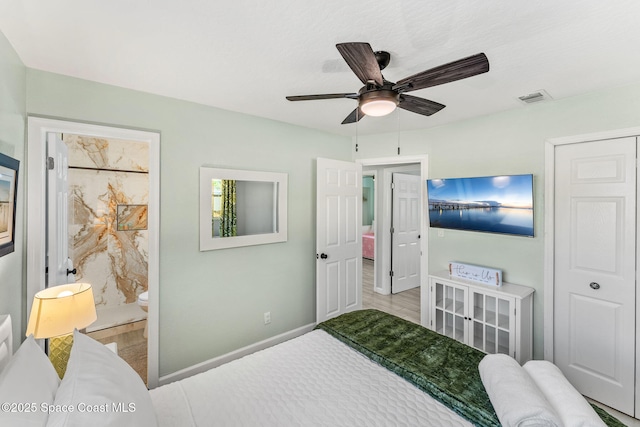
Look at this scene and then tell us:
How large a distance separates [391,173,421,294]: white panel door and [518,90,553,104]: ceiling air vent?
7.78 ft

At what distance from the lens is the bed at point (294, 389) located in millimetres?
950

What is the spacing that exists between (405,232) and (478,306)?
218cm

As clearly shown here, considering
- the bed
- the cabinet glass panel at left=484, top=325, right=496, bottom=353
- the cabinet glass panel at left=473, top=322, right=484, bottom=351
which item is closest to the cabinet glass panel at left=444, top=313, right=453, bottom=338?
the cabinet glass panel at left=473, top=322, right=484, bottom=351

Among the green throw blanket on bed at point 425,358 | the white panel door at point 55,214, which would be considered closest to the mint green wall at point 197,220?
the white panel door at point 55,214

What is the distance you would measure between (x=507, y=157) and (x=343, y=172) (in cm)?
169

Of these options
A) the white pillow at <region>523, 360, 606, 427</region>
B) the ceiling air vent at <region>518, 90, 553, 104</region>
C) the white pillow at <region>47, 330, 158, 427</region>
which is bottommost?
the white pillow at <region>523, 360, 606, 427</region>

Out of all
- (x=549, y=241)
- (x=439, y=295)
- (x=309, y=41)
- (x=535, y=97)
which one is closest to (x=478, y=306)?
(x=439, y=295)

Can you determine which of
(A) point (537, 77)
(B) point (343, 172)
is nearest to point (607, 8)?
(A) point (537, 77)

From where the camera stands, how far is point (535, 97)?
234 centimetres

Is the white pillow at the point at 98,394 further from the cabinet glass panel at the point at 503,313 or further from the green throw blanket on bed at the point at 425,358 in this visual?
the cabinet glass panel at the point at 503,313

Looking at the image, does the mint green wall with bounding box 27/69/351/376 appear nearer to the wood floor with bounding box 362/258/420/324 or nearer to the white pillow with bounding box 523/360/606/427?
the wood floor with bounding box 362/258/420/324

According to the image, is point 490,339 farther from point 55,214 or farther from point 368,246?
point 368,246

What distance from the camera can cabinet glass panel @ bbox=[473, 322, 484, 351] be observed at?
2.77 m

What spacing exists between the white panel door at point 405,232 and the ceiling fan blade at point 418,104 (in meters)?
2.87
